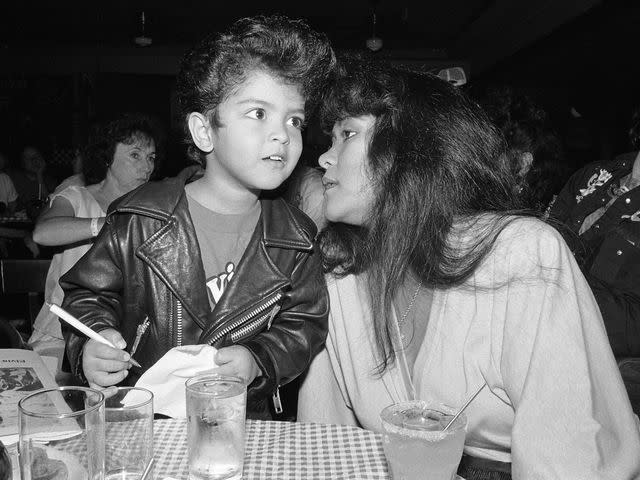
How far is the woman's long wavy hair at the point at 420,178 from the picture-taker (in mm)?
1564

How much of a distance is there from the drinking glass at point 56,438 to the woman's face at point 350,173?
0.95m

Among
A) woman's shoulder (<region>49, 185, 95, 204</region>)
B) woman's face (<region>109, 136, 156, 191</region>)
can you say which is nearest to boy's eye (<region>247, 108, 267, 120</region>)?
woman's face (<region>109, 136, 156, 191</region>)

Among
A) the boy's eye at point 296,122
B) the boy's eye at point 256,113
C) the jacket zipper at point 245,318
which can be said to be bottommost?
the jacket zipper at point 245,318

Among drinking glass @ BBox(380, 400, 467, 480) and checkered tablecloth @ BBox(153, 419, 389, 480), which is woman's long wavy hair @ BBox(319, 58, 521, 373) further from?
drinking glass @ BBox(380, 400, 467, 480)

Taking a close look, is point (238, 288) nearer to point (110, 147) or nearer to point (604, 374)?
point (604, 374)

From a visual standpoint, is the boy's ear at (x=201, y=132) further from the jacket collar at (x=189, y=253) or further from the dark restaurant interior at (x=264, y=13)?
the dark restaurant interior at (x=264, y=13)

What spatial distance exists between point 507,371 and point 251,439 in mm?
594

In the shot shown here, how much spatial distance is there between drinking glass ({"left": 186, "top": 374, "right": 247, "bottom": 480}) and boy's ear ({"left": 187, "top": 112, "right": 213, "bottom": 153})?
93cm

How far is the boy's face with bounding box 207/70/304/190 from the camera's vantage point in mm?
1588

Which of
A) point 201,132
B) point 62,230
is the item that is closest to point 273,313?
point 201,132

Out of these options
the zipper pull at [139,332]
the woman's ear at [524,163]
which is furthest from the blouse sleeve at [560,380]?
the woman's ear at [524,163]

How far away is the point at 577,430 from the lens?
1167 mm

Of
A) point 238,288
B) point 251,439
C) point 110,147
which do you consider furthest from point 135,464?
point 110,147

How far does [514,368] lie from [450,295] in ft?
0.86
